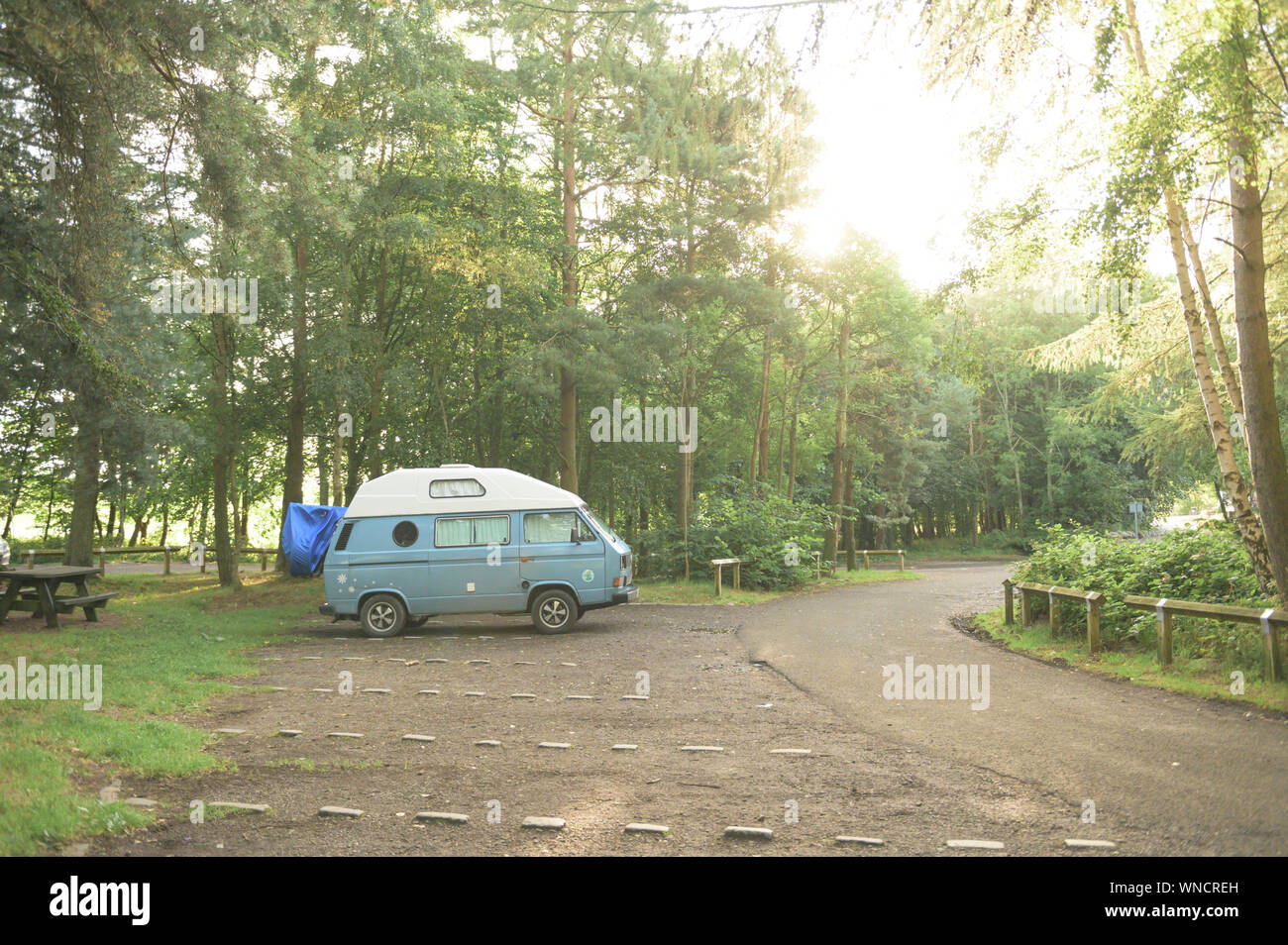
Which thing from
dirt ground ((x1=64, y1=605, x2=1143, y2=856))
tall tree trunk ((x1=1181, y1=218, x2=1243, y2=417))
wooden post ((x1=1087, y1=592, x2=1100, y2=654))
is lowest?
dirt ground ((x1=64, y1=605, x2=1143, y2=856))

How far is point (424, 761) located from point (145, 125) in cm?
806

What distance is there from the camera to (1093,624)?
Answer: 11516 mm

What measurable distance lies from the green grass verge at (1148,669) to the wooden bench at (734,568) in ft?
26.5

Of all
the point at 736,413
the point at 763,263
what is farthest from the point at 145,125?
the point at 736,413

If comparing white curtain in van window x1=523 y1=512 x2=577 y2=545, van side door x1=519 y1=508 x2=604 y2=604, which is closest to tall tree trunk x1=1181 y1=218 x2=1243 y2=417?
van side door x1=519 y1=508 x2=604 y2=604

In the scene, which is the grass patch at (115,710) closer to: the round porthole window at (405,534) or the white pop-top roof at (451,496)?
the round porthole window at (405,534)

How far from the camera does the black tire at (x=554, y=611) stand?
49.1ft

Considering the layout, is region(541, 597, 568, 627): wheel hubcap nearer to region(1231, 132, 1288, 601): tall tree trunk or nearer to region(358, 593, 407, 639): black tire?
region(358, 593, 407, 639): black tire

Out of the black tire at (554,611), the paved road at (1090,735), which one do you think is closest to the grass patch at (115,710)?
the black tire at (554,611)

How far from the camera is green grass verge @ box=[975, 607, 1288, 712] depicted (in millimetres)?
8516

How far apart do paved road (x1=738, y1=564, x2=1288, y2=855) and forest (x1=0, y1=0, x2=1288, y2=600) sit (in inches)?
109

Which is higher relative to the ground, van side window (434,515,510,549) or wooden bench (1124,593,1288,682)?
van side window (434,515,510,549)

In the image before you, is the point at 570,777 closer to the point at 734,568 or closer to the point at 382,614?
the point at 382,614
